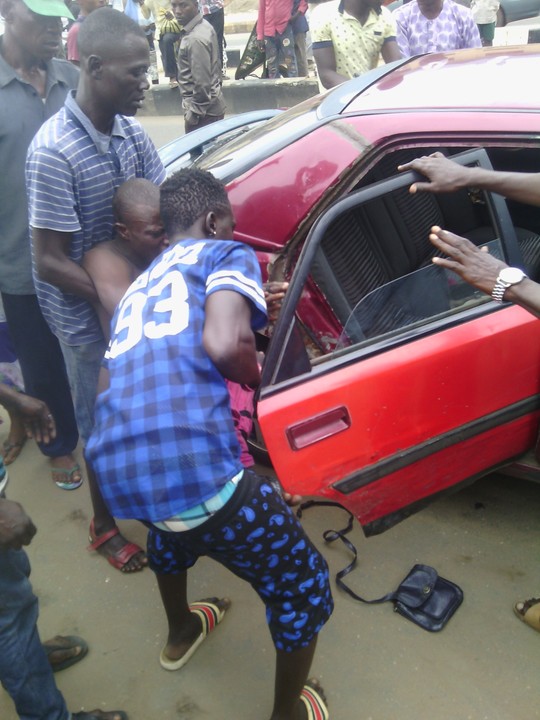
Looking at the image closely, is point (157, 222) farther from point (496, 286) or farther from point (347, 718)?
point (347, 718)

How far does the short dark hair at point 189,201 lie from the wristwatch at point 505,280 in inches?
28.3

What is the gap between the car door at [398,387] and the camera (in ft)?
5.92

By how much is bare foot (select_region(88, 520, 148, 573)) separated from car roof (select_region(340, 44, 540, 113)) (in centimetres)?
182

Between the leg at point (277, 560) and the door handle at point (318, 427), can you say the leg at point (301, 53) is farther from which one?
the leg at point (277, 560)

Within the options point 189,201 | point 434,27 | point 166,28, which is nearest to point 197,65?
point 434,27

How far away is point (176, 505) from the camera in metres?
1.39

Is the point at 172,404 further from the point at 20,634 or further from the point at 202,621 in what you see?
the point at 202,621

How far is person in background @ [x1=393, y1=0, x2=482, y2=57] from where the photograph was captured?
152 inches

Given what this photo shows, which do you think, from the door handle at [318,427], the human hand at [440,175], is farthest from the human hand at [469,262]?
the door handle at [318,427]

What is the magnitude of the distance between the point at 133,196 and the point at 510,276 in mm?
1158

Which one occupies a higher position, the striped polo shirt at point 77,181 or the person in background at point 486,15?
the person in background at point 486,15

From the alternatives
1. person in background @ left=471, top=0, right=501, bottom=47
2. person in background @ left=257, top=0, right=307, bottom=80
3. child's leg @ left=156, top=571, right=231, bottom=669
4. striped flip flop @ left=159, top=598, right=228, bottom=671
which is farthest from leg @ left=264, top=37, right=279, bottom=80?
child's leg @ left=156, top=571, right=231, bottom=669

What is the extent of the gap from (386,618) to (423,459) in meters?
0.58

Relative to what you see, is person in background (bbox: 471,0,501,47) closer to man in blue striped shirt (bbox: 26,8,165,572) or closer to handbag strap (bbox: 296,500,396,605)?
man in blue striped shirt (bbox: 26,8,165,572)
